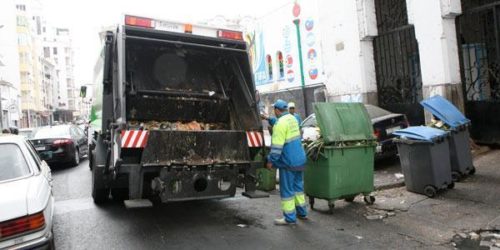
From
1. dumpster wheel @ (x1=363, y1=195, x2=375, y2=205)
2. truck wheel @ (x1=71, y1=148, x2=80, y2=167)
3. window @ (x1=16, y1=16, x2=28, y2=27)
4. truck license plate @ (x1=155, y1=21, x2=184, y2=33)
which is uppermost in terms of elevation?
window @ (x1=16, y1=16, x2=28, y2=27)

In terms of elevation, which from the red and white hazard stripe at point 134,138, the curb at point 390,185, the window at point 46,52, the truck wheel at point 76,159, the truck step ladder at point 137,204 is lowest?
the curb at point 390,185

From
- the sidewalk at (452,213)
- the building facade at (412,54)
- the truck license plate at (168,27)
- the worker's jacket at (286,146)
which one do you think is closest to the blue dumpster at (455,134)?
the sidewalk at (452,213)

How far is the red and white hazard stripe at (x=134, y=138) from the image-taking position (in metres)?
5.51

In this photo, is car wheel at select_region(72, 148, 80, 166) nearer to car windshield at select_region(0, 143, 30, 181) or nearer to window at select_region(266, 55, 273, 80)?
car windshield at select_region(0, 143, 30, 181)

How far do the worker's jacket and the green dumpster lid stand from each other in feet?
1.73

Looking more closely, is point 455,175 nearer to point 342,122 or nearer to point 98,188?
point 342,122

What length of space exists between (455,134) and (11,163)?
6251mm

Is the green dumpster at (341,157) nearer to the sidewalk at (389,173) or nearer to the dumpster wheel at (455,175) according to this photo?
the sidewalk at (389,173)

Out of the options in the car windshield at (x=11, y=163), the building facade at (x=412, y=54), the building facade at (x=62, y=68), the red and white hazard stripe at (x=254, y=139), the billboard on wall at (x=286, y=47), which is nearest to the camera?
the car windshield at (x=11, y=163)

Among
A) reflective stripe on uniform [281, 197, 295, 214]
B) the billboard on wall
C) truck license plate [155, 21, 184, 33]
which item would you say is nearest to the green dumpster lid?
reflective stripe on uniform [281, 197, 295, 214]

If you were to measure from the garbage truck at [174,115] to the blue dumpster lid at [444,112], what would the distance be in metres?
2.97

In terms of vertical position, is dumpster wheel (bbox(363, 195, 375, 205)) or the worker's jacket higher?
the worker's jacket

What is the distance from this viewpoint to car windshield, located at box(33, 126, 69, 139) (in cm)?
1284

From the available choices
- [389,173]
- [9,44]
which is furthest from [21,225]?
[9,44]
